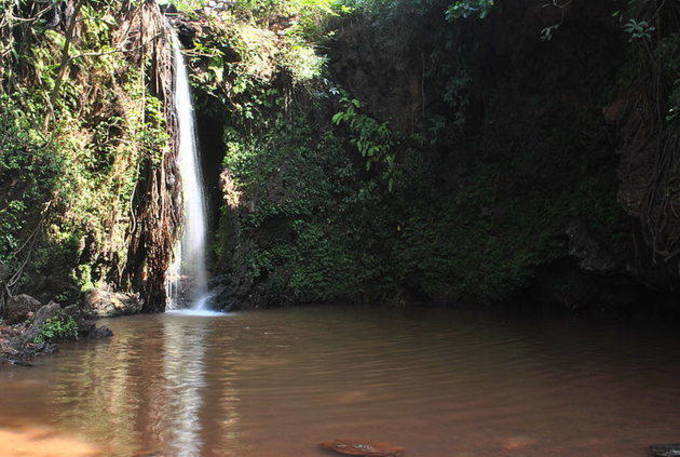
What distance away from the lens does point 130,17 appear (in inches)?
377

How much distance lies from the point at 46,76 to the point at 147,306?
4518mm

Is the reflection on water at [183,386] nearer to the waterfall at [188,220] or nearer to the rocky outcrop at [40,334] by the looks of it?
the rocky outcrop at [40,334]

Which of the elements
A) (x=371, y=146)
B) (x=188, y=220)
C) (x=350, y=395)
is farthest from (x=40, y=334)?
(x=371, y=146)

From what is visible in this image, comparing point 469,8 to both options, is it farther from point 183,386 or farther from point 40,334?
point 40,334

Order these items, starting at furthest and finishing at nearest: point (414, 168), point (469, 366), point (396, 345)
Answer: point (414, 168) → point (396, 345) → point (469, 366)

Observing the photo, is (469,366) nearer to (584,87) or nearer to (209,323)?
(209,323)

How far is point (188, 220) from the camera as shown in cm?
1160

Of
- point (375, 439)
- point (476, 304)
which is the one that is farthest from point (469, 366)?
point (476, 304)

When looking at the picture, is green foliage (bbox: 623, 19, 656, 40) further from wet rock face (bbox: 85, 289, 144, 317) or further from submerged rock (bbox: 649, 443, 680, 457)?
wet rock face (bbox: 85, 289, 144, 317)

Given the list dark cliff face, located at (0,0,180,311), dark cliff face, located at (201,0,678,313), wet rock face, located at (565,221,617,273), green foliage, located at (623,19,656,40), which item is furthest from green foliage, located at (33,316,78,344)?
green foliage, located at (623,19,656,40)

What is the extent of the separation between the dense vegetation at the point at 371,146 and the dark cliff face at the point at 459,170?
0.12 feet

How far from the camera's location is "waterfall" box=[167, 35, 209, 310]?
11109 millimetres

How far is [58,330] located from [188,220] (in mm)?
5480

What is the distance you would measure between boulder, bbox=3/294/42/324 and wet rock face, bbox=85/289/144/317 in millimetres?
2425
